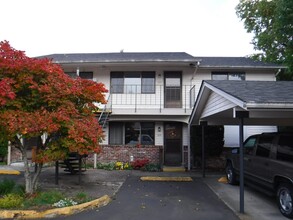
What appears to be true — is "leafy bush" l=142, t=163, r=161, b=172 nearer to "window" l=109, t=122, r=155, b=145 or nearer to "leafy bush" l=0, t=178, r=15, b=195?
"window" l=109, t=122, r=155, b=145

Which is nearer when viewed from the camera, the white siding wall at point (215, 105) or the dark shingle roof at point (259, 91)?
the dark shingle roof at point (259, 91)

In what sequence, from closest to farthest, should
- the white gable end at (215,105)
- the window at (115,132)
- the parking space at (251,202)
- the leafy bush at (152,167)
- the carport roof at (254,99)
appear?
the carport roof at (254,99)
the parking space at (251,202)
the white gable end at (215,105)
the leafy bush at (152,167)
the window at (115,132)

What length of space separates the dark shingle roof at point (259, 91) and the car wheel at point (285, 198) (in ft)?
6.49

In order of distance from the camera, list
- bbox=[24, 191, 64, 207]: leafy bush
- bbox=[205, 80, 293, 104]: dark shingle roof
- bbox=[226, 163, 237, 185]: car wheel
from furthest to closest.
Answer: bbox=[226, 163, 237, 185]: car wheel, bbox=[24, 191, 64, 207]: leafy bush, bbox=[205, 80, 293, 104]: dark shingle roof

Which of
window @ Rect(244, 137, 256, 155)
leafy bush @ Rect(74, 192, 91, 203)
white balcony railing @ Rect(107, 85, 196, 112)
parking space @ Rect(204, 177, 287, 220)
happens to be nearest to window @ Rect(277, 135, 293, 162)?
parking space @ Rect(204, 177, 287, 220)

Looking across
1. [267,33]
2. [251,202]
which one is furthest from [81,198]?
[267,33]

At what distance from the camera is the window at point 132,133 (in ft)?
60.0

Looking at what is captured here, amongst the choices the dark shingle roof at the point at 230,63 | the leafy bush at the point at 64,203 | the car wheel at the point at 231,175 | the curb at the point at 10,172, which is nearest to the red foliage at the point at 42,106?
the leafy bush at the point at 64,203

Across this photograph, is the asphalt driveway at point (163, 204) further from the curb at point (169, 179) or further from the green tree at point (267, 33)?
the green tree at point (267, 33)

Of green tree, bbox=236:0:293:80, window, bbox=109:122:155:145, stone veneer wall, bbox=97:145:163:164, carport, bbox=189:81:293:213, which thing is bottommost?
stone veneer wall, bbox=97:145:163:164

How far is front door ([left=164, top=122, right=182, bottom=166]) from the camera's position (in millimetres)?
18047

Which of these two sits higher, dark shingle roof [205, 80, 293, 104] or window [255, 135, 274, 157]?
dark shingle roof [205, 80, 293, 104]

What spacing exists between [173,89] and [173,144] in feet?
9.74

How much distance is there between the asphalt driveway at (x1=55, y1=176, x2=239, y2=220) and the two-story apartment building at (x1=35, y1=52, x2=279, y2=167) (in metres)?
5.89
